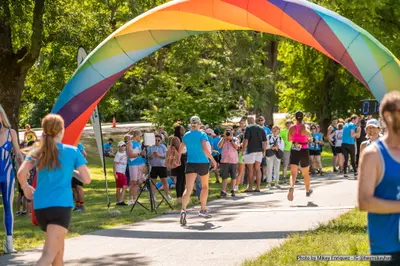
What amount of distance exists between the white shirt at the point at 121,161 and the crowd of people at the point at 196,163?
0.08 feet

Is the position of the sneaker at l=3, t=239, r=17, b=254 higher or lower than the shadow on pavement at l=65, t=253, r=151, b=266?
higher

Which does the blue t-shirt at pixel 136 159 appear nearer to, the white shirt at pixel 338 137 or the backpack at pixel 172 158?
the backpack at pixel 172 158

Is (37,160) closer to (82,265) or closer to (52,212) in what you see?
(52,212)

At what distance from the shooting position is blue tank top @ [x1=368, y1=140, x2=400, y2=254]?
5156 millimetres

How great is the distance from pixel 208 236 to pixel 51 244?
18.4 ft

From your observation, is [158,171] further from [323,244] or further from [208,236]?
[323,244]

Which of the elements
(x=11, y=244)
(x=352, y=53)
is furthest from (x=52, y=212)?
(x=352, y=53)

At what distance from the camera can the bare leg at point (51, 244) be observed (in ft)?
23.9

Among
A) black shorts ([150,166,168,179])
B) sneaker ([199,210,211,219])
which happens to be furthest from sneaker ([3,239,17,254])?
black shorts ([150,166,168,179])

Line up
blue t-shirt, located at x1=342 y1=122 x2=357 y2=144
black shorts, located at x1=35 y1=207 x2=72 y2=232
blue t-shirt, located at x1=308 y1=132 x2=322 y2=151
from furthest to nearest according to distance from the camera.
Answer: blue t-shirt, located at x1=308 y1=132 x2=322 y2=151 → blue t-shirt, located at x1=342 y1=122 x2=357 y2=144 → black shorts, located at x1=35 y1=207 x2=72 y2=232

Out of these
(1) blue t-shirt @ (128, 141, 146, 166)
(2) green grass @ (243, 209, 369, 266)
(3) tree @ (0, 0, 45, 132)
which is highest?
(3) tree @ (0, 0, 45, 132)

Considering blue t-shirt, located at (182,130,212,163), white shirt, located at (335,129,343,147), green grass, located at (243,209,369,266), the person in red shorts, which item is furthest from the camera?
white shirt, located at (335,129,343,147)

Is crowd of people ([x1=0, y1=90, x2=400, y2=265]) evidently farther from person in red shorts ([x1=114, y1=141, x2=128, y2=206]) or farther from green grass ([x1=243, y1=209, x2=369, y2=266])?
green grass ([x1=243, y1=209, x2=369, y2=266])

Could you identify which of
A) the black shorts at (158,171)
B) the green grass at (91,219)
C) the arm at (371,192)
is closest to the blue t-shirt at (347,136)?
the green grass at (91,219)
